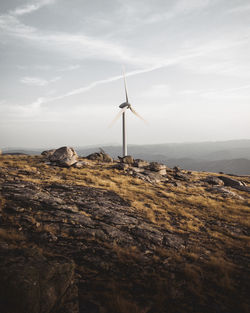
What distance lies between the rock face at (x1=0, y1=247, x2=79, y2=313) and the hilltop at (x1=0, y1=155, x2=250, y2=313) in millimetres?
23

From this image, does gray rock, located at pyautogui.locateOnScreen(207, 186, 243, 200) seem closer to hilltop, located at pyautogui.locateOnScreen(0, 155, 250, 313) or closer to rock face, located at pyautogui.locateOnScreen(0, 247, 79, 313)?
hilltop, located at pyautogui.locateOnScreen(0, 155, 250, 313)

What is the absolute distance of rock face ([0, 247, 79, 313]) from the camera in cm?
425

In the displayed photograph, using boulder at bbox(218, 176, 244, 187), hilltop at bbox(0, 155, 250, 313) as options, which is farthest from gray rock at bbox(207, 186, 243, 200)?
boulder at bbox(218, 176, 244, 187)

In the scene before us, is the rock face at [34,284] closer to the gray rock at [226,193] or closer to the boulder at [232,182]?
the gray rock at [226,193]

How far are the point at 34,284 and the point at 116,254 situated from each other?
5.08 meters

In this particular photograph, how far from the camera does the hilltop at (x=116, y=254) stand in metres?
5.31

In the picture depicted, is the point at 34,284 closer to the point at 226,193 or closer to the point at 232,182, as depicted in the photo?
the point at 226,193

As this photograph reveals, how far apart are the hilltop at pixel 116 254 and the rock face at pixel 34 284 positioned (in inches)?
0.9

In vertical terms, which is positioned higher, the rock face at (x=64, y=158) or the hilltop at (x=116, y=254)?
the rock face at (x=64, y=158)

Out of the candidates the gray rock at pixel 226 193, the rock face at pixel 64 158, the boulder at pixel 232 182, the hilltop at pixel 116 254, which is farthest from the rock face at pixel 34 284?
the boulder at pixel 232 182

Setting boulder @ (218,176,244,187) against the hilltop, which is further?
boulder @ (218,176,244,187)

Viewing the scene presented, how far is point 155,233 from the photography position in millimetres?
12242

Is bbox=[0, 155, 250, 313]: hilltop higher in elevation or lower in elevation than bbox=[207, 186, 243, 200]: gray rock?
higher

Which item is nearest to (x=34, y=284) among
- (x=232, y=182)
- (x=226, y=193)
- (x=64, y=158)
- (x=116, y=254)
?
(x=116, y=254)
